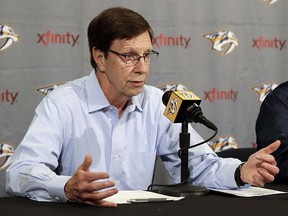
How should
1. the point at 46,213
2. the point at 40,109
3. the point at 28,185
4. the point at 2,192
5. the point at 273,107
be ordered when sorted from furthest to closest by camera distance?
the point at 2,192, the point at 273,107, the point at 40,109, the point at 28,185, the point at 46,213

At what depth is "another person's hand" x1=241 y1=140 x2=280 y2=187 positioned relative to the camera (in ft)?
6.22

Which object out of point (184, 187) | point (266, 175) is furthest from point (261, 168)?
point (184, 187)

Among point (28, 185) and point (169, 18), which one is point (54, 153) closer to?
point (28, 185)

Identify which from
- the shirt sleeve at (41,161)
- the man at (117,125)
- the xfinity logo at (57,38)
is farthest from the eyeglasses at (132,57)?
the xfinity logo at (57,38)

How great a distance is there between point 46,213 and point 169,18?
6.82ft

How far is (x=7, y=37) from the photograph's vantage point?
2.97m

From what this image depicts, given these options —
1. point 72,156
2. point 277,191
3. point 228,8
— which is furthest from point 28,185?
point 228,8

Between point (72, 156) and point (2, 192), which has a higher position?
point (72, 156)

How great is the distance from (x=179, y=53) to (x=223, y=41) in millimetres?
322

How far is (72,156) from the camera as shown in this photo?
2244 millimetres

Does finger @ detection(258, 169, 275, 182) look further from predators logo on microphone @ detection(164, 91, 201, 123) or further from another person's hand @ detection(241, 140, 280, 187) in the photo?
predators logo on microphone @ detection(164, 91, 201, 123)

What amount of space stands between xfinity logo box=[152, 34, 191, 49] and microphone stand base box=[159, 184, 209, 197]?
1.58m

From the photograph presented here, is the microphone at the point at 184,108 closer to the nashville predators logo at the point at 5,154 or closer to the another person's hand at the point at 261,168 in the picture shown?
the another person's hand at the point at 261,168

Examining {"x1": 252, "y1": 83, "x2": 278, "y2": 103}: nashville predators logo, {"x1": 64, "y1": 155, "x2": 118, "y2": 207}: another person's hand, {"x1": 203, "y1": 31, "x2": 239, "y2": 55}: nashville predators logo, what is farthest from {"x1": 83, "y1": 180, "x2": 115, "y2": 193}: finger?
{"x1": 252, "y1": 83, "x2": 278, "y2": 103}: nashville predators logo
